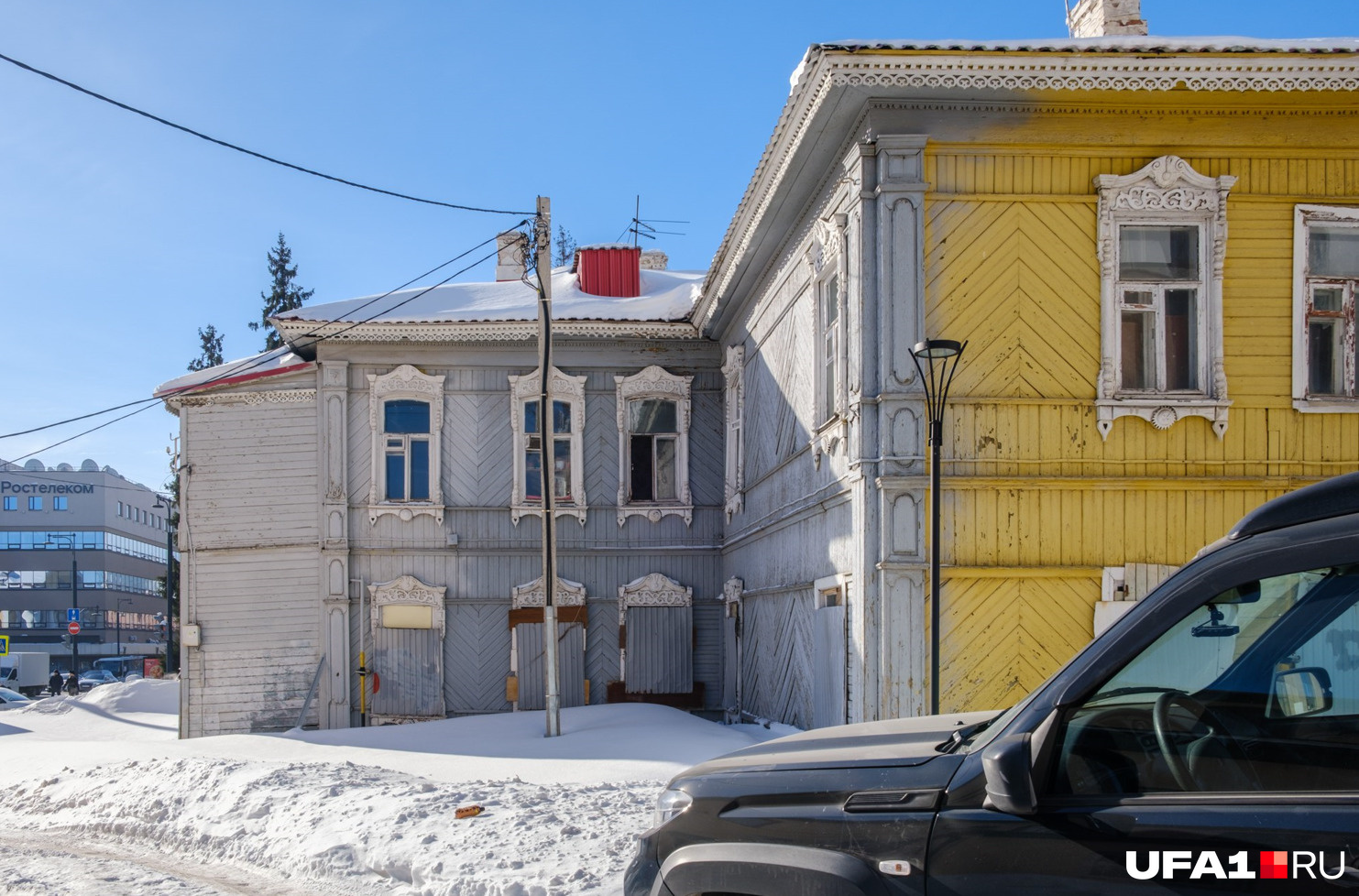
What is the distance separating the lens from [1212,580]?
267 cm

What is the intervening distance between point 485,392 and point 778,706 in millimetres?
7837

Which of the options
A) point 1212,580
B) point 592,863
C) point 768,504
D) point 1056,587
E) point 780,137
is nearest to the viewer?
point 1212,580

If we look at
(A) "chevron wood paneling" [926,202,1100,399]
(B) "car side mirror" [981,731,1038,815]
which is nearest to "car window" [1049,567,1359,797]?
(B) "car side mirror" [981,731,1038,815]

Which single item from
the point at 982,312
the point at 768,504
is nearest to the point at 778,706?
the point at 768,504

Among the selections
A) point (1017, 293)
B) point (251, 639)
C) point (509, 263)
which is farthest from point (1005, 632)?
point (509, 263)

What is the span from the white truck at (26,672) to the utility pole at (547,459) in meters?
46.4

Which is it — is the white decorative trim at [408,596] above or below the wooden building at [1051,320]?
below

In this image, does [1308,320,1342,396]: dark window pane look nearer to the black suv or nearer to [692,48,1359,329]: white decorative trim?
[692,48,1359,329]: white decorative trim

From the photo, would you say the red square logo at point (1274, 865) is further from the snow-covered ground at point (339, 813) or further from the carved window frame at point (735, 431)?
the carved window frame at point (735, 431)

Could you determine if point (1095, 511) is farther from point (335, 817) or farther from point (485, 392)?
point (485, 392)

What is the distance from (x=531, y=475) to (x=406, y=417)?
7.38 feet

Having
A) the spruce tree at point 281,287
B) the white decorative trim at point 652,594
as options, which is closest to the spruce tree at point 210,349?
the spruce tree at point 281,287

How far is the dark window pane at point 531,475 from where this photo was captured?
20031 millimetres

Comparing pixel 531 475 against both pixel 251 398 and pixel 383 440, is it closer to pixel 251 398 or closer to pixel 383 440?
pixel 383 440
